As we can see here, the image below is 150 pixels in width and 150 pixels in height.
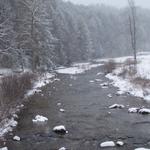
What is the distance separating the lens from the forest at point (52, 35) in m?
35.0

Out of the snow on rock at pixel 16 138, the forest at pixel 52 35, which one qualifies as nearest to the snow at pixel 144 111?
the snow on rock at pixel 16 138

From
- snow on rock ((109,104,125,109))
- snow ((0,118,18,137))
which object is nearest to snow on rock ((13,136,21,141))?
snow ((0,118,18,137))

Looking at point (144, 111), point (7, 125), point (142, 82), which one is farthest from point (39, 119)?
point (142, 82)

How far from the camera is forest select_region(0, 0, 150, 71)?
3500 centimetres

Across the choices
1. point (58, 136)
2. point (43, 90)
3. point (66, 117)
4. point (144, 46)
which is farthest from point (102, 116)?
point (144, 46)

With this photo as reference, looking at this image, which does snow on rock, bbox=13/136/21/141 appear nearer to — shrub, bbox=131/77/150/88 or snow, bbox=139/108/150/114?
snow, bbox=139/108/150/114

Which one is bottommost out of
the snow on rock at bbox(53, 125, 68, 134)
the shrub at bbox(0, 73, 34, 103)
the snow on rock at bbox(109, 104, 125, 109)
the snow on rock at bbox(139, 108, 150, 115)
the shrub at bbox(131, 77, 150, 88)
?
the snow on rock at bbox(109, 104, 125, 109)

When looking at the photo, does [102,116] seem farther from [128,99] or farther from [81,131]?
[128,99]

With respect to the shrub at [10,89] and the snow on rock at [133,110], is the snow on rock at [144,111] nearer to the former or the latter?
the snow on rock at [133,110]

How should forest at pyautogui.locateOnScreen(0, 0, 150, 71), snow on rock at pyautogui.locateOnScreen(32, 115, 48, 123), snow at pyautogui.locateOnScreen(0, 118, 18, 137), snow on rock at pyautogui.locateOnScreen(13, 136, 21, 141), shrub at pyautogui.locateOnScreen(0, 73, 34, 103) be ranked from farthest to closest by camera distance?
forest at pyautogui.locateOnScreen(0, 0, 150, 71) < shrub at pyautogui.locateOnScreen(0, 73, 34, 103) < snow on rock at pyautogui.locateOnScreen(32, 115, 48, 123) < snow at pyautogui.locateOnScreen(0, 118, 18, 137) < snow on rock at pyautogui.locateOnScreen(13, 136, 21, 141)

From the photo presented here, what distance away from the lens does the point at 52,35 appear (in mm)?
52094

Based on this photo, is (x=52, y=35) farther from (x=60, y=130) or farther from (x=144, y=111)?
(x=60, y=130)

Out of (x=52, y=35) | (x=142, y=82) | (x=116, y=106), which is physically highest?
(x=52, y=35)

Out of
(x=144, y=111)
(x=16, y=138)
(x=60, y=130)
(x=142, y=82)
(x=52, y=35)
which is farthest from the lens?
(x=52, y=35)
